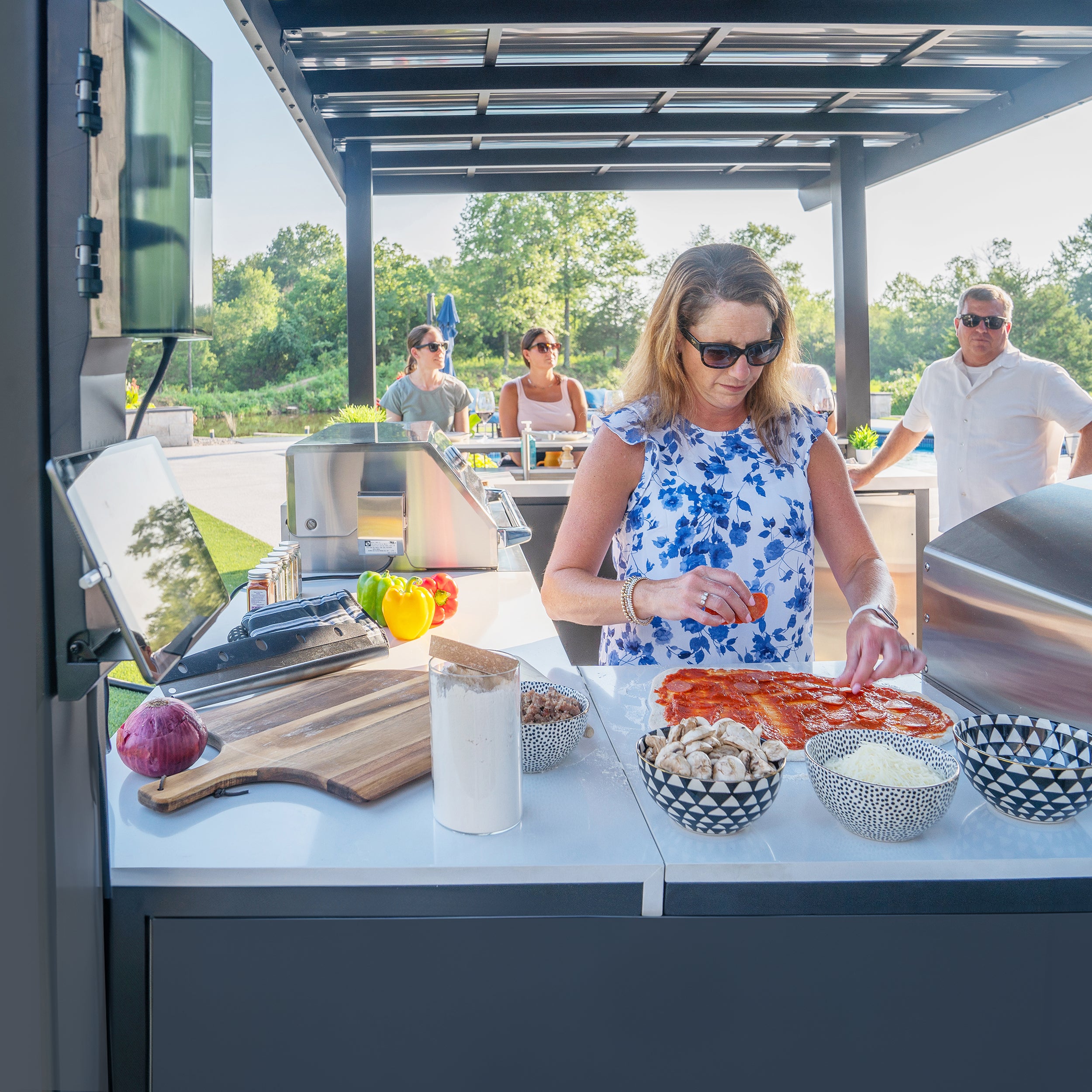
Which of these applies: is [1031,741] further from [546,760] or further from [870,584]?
[870,584]

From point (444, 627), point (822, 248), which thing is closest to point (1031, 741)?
point (444, 627)

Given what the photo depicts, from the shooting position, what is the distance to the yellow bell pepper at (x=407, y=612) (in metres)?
2.00

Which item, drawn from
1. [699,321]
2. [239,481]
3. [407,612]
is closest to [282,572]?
[407,612]

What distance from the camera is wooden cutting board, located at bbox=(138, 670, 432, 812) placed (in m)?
1.18

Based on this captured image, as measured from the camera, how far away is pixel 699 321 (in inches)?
74.5

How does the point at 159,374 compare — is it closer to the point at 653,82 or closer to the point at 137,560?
the point at 137,560

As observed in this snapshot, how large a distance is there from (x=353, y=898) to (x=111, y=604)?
0.41 meters

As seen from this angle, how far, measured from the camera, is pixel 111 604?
88cm

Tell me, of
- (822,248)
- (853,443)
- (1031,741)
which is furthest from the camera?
(822,248)

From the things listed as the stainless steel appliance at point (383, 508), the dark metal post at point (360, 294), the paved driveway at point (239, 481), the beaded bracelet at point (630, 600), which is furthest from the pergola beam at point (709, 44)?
the paved driveway at point (239, 481)

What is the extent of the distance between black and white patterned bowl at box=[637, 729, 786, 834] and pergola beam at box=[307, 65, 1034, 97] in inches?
209

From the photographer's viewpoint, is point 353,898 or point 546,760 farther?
point 546,760

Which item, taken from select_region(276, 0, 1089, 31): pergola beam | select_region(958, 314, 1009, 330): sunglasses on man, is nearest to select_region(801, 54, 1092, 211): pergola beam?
select_region(276, 0, 1089, 31): pergola beam

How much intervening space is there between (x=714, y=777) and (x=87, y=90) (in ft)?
3.08
